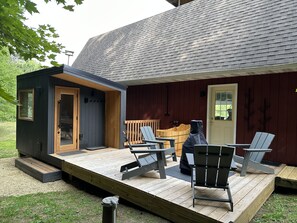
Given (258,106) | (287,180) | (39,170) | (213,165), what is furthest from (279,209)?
(39,170)

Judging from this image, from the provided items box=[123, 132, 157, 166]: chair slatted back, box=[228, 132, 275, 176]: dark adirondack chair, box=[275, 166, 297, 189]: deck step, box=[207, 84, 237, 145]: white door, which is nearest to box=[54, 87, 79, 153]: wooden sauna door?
box=[123, 132, 157, 166]: chair slatted back

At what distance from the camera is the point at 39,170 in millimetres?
5340

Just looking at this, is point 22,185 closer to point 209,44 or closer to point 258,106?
point 258,106

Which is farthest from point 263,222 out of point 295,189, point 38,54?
point 38,54

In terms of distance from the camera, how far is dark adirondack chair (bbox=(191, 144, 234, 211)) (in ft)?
9.75

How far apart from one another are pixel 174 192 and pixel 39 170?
3617mm

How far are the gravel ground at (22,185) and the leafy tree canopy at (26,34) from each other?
3.34 m

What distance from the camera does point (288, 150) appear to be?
5.29m

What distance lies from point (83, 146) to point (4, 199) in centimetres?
270

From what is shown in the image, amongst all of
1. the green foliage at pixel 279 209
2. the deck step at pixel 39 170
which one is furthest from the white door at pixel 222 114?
the deck step at pixel 39 170

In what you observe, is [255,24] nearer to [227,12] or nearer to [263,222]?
[227,12]

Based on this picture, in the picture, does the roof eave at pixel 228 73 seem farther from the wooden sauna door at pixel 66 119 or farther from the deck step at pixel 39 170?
the deck step at pixel 39 170

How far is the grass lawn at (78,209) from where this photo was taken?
3343mm

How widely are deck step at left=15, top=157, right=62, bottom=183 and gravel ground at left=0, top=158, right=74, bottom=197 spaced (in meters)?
0.10
